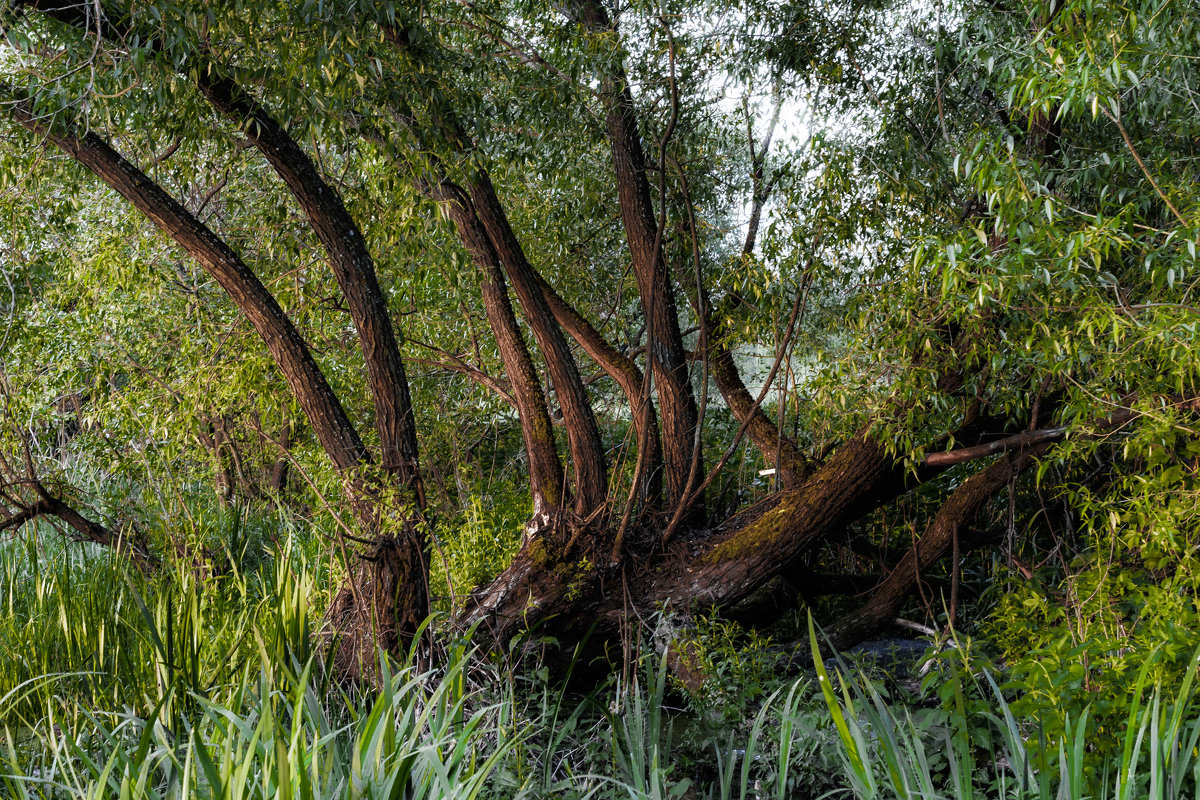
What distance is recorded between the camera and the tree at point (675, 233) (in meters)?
2.88

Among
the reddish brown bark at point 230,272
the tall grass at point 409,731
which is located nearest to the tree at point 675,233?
the reddish brown bark at point 230,272

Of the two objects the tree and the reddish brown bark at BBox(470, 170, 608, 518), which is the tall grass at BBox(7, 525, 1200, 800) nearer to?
the tree

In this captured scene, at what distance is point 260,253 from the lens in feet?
16.4

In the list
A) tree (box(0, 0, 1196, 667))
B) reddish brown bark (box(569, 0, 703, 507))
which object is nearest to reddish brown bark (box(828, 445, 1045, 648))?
tree (box(0, 0, 1196, 667))

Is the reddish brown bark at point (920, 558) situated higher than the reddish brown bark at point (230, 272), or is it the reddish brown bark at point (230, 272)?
the reddish brown bark at point (230, 272)

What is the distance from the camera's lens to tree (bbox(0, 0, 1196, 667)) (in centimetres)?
288

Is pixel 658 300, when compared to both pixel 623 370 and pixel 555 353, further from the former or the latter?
pixel 555 353

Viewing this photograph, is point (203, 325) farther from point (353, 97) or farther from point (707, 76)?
Answer: point (707, 76)

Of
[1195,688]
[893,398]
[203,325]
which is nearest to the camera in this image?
[1195,688]

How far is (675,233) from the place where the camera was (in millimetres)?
5129

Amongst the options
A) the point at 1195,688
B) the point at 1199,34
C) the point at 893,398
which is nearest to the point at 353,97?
the point at 893,398

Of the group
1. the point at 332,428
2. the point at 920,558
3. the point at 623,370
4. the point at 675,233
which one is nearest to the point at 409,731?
the point at 332,428

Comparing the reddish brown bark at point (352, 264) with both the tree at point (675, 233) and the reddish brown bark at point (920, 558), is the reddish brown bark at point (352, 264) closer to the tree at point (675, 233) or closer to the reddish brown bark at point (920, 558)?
the tree at point (675, 233)

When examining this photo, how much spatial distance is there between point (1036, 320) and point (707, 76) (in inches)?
91.9
